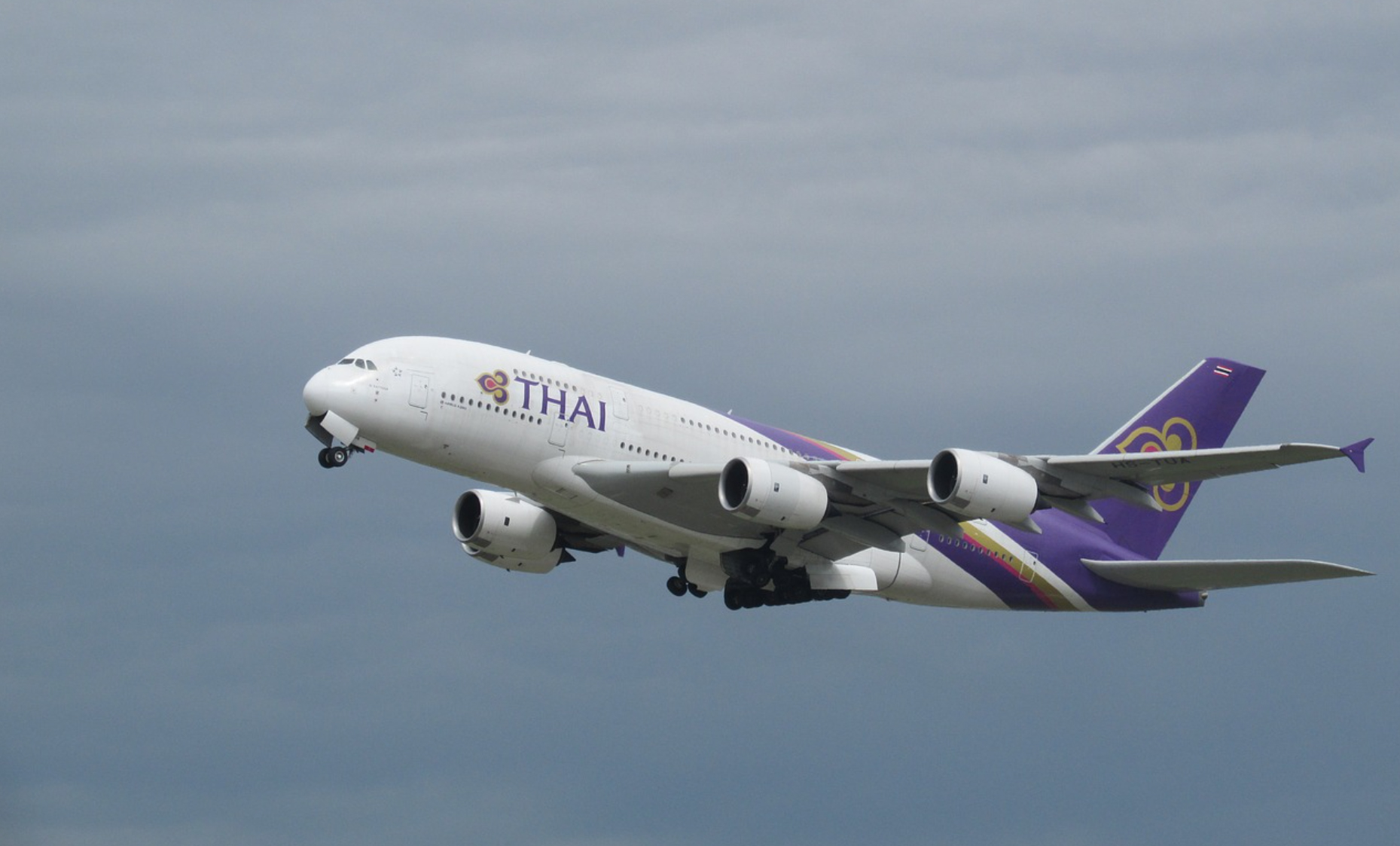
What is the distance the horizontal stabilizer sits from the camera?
41.3 m

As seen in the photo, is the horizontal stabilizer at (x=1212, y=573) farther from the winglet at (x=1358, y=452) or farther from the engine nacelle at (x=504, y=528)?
the engine nacelle at (x=504, y=528)

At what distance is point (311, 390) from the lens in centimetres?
3994

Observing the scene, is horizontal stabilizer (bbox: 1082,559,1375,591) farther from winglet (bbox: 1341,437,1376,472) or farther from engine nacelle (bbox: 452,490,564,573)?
engine nacelle (bbox: 452,490,564,573)

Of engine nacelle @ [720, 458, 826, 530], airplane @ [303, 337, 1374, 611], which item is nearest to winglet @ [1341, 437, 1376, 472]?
airplane @ [303, 337, 1374, 611]

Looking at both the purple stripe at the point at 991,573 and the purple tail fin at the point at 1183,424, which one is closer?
the purple stripe at the point at 991,573

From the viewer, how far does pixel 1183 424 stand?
5131cm

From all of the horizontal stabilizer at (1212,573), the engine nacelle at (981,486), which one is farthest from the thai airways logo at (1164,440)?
the engine nacelle at (981,486)

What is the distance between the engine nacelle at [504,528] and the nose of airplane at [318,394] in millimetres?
7245

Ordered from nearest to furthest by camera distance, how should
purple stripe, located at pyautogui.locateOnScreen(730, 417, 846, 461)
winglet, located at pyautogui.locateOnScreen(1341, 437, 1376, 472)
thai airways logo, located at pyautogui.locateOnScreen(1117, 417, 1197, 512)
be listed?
winglet, located at pyautogui.locateOnScreen(1341, 437, 1376, 472), purple stripe, located at pyautogui.locateOnScreen(730, 417, 846, 461), thai airways logo, located at pyautogui.locateOnScreen(1117, 417, 1197, 512)

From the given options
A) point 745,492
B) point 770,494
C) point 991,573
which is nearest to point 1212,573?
point 991,573

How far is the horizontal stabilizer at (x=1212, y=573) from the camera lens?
136 feet

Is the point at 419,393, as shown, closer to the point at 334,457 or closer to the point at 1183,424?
the point at 334,457

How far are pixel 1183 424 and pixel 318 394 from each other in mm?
25083

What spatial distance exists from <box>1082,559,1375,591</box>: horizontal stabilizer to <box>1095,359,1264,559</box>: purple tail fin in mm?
3090
